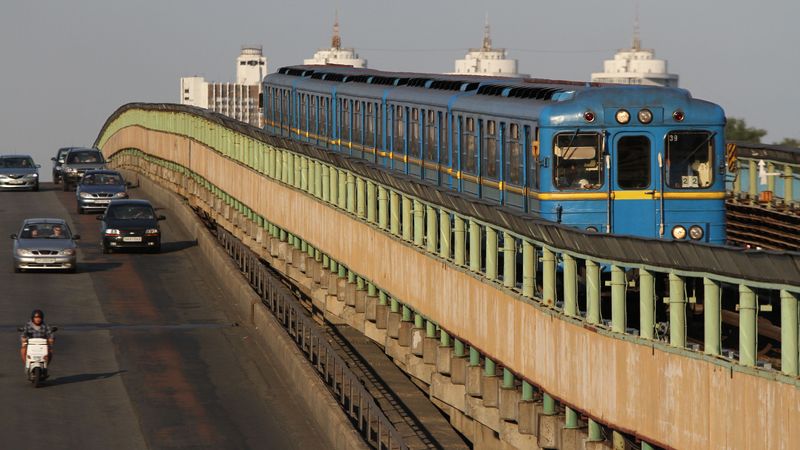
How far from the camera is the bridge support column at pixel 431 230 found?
30703mm

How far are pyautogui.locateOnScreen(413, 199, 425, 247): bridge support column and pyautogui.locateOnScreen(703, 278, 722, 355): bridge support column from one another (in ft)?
48.2

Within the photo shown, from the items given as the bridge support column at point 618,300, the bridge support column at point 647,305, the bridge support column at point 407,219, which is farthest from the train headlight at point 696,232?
the bridge support column at point 647,305

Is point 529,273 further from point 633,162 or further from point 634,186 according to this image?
point 633,162

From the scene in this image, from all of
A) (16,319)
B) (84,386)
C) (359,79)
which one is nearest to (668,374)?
(84,386)

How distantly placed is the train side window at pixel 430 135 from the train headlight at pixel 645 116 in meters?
8.79

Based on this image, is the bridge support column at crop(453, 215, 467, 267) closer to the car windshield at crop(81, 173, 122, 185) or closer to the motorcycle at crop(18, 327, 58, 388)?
the motorcycle at crop(18, 327, 58, 388)

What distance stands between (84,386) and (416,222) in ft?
21.3

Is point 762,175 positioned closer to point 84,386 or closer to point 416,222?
point 416,222

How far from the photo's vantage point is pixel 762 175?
120ft

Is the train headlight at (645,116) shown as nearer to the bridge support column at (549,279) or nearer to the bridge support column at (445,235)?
the bridge support column at (445,235)

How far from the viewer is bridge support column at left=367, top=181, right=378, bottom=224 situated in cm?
3631

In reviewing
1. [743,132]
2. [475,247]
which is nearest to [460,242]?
[475,247]

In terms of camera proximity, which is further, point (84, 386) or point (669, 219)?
point (84, 386)

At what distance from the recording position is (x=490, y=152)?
103 feet
